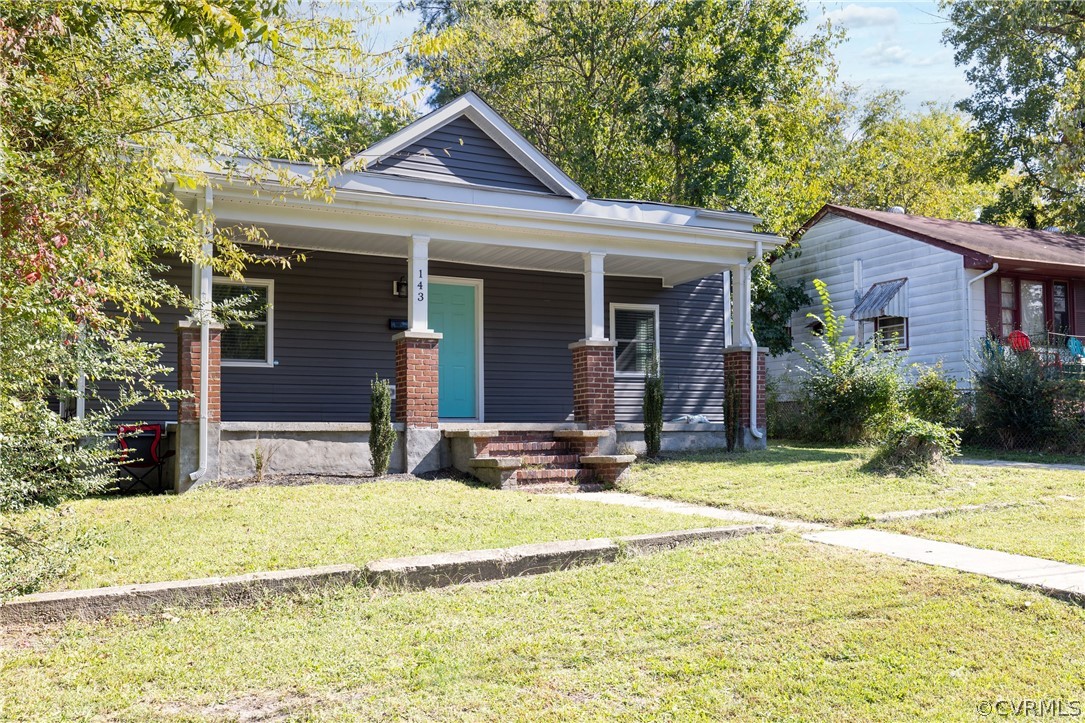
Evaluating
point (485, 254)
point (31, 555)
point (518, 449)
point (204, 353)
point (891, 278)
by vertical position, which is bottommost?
point (31, 555)

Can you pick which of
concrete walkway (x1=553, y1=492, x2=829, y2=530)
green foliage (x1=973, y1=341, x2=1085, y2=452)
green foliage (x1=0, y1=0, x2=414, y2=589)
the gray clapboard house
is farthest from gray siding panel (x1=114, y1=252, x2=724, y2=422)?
green foliage (x1=0, y1=0, x2=414, y2=589)

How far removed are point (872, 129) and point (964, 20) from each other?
27.9 ft

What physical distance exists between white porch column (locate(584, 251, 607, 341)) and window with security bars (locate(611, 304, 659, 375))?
274 centimetres

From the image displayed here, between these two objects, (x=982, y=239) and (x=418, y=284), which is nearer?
(x=418, y=284)

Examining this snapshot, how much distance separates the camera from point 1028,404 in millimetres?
12695

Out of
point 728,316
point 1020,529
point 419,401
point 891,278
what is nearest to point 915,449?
point 1020,529

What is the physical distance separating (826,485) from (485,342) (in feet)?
19.0

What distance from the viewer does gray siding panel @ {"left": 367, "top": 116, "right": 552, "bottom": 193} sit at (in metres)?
11.9

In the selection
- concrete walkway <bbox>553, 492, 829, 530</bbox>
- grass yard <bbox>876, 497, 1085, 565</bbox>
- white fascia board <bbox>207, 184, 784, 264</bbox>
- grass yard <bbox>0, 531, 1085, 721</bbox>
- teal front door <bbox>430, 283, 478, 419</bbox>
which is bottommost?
grass yard <bbox>0, 531, 1085, 721</bbox>

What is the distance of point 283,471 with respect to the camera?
929 centimetres

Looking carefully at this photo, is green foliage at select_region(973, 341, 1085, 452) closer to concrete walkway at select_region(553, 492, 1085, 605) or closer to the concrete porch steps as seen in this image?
the concrete porch steps

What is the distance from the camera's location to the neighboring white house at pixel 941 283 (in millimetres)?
16031

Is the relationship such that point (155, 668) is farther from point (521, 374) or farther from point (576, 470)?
point (521, 374)

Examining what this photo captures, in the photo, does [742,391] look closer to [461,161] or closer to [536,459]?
[536,459]
